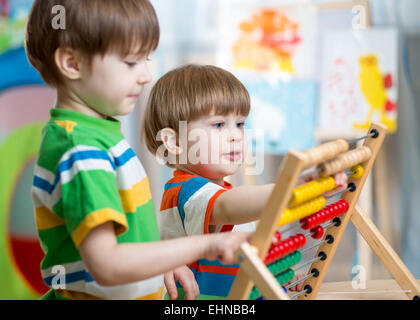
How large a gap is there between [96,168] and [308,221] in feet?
1.20

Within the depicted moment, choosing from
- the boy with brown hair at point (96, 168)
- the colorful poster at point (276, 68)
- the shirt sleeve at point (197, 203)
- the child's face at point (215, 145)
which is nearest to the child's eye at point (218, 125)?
the child's face at point (215, 145)

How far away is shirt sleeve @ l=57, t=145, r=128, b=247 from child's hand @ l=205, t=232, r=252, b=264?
121 mm

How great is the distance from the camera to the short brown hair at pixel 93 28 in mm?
717

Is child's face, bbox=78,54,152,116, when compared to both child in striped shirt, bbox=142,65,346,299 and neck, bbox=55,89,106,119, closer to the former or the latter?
neck, bbox=55,89,106,119

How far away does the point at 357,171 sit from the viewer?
0.92 metres

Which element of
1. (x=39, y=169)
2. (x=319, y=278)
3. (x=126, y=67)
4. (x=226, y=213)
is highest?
(x=126, y=67)

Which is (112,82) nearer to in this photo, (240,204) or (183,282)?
(240,204)

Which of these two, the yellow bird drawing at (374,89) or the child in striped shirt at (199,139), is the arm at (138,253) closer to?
the child in striped shirt at (199,139)

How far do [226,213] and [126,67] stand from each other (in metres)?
0.29

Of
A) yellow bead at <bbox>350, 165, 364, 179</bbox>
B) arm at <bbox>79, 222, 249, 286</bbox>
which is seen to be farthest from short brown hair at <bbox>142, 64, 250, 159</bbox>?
arm at <bbox>79, 222, 249, 286</bbox>

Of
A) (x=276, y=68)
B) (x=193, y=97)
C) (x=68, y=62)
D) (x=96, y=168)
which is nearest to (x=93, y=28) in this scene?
(x=68, y=62)
